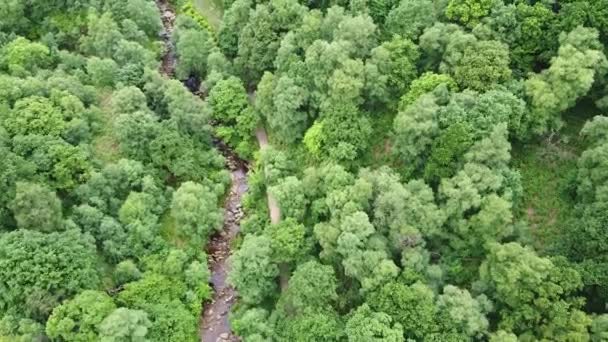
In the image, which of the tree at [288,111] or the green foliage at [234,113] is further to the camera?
the green foliage at [234,113]

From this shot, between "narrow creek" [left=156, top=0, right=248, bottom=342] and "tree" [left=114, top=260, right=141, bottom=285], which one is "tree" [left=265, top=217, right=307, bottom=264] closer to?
"narrow creek" [left=156, top=0, right=248, bottom=342]

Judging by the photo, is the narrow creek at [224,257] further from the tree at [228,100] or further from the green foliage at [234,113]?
the tree at [228,100]

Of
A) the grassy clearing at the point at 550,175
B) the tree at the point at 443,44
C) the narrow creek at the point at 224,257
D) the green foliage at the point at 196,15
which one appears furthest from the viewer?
the green foliage at the point at 196,15

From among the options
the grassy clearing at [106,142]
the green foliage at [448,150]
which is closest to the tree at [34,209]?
the grassy clearing at [106,142]

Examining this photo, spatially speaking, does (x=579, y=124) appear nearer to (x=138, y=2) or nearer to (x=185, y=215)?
(x=185, y=215)

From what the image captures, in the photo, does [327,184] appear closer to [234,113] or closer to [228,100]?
[234,113]

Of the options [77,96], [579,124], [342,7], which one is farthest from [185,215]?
[579,124]
